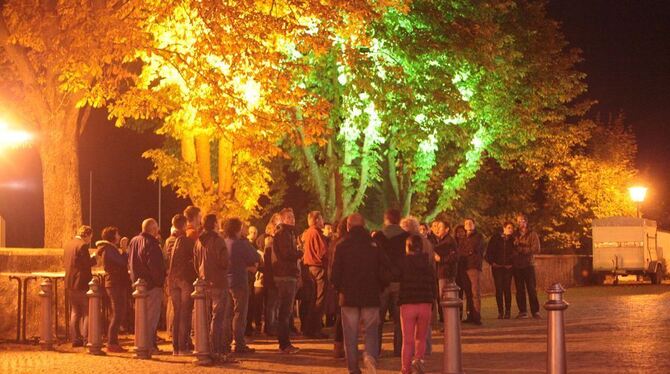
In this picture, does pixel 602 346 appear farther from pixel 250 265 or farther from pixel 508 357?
pixel 250 265

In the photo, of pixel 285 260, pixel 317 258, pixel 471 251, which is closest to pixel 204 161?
pixel 471 251

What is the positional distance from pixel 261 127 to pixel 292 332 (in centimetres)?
376

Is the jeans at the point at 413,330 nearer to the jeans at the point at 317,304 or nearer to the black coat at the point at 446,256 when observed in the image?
the jeans at the point at 317,304

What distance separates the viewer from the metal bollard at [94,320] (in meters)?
18.8

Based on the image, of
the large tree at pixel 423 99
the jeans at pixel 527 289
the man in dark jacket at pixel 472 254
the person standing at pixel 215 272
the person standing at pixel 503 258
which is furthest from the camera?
the large tree at pixel 423 99

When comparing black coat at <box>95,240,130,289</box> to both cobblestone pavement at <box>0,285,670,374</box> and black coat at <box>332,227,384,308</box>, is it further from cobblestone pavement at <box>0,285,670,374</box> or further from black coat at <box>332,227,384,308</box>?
black coat at <box>332,227,384,308</box>

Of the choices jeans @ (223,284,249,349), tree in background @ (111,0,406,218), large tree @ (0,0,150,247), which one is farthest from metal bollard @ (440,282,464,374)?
large tree @ (0,0,150,247)

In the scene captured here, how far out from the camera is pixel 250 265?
1850 cm

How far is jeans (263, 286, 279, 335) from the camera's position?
68.4ft

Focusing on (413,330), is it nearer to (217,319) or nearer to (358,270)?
(358,270)

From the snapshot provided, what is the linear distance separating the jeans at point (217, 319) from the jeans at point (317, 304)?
3069mm

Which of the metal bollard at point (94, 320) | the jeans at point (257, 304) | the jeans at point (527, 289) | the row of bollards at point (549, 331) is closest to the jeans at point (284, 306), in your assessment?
the metal bollard at point (94, 320)

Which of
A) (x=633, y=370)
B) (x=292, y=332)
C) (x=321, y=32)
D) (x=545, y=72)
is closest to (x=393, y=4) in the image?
(x=321, y=32)

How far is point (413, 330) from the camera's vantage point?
14633 mm
